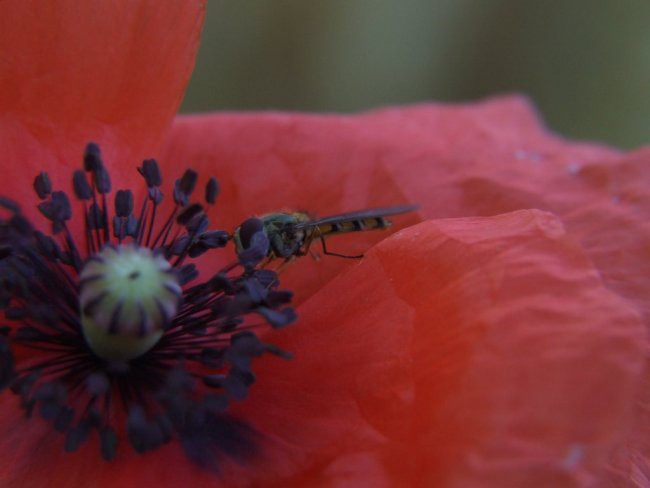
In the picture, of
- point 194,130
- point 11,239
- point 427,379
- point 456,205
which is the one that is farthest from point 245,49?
point 427,379

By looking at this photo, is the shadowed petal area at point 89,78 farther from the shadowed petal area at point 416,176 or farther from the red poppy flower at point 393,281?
the shadowed petal area at point 416,176

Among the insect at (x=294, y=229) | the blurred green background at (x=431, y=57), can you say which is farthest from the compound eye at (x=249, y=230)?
the blurred green background at (x=431, y=57)

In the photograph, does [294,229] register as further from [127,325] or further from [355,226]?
[127,325]

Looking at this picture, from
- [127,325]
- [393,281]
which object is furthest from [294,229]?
[127,325]

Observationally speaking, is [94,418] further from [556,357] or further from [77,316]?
[556,357]

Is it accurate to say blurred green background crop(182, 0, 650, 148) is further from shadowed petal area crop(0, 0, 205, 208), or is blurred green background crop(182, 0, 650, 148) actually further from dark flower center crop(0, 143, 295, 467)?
dark flower center crop(0, 143, 295, 467)

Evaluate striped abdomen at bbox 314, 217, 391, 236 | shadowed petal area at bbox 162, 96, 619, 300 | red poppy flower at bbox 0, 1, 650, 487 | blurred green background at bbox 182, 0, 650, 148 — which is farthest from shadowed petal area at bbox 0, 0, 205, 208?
blurred green background at bbox 182, 0, 650, 148
